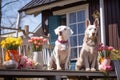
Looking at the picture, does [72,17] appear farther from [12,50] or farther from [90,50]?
[12,50]

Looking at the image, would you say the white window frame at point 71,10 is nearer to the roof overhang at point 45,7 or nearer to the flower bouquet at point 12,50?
the roof overhang at point 45,7

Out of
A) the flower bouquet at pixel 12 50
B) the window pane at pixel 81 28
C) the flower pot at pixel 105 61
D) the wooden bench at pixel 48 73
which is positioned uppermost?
the window pane at pixel 81 28

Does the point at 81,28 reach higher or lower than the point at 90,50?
higher

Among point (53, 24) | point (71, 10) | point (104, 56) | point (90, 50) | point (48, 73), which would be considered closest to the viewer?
point (48, 73)

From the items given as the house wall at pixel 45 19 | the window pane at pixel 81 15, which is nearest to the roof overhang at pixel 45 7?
the house wall at pixel 45 19

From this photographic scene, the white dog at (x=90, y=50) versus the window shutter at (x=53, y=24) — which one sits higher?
the window shutter at (x=53, y=24)

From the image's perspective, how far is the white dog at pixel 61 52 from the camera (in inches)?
287

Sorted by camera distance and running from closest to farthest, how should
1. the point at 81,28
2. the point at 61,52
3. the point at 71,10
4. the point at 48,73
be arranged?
the point at 48,73, the point at 61,52, the point at 81,28, the point at 71,10

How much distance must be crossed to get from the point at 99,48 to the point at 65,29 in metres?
0.75

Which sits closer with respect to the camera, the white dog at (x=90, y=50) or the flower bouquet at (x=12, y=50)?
the flower bouquet at (x=12, y=50)

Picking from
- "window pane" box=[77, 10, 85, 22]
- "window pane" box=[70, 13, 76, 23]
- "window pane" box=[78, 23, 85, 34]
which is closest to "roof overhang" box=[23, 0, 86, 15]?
"window pane" box=[77, 10, 85, 22]

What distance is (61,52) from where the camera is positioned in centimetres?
731

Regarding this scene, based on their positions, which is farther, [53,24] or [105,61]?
[53,24]

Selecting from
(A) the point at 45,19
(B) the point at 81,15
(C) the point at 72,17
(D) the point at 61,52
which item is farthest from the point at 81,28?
(D) the point at 61,52
